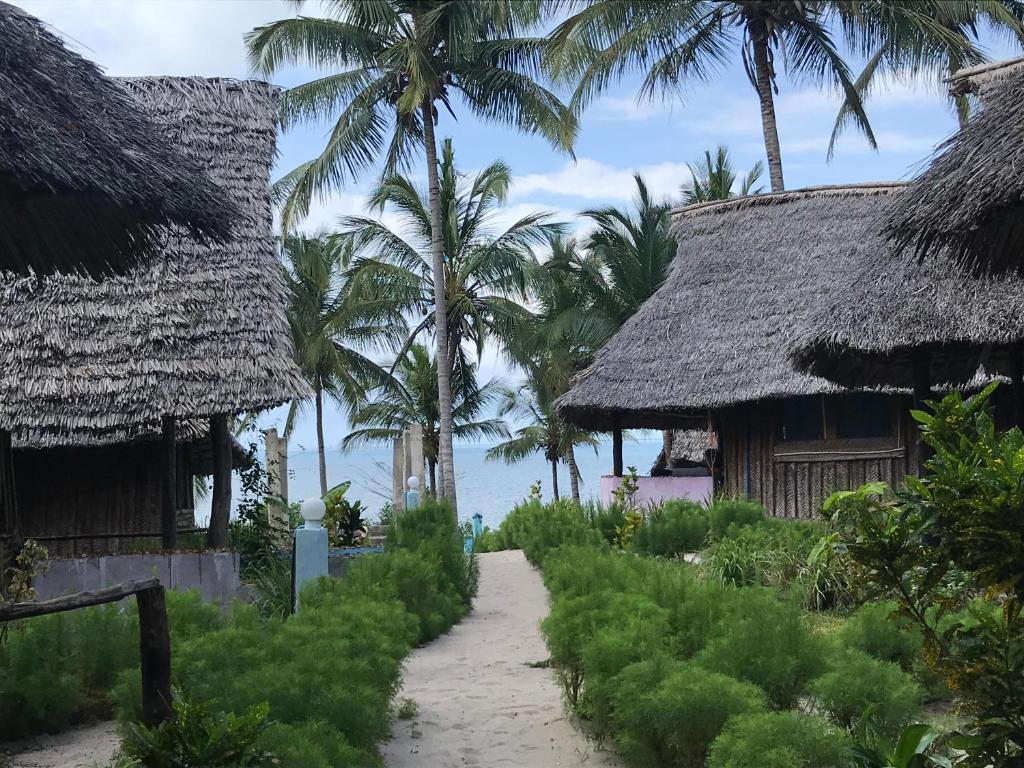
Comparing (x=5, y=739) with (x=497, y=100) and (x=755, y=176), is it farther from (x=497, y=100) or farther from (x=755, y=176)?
(x=755, y=176)

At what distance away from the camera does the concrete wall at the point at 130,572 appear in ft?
29.5

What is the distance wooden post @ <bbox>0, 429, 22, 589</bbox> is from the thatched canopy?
18.1ft

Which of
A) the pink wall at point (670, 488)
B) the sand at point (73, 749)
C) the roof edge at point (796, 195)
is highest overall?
the roof edge at point (796, 195)

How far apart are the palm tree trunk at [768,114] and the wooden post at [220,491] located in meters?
11.5

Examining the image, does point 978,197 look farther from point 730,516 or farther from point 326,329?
point 326,329

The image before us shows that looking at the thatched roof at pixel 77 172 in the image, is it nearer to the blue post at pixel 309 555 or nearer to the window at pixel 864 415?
the blue post at pixel 309 555

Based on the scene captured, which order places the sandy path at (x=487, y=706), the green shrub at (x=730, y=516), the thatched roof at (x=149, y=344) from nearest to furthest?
the sandy path at (x=487, y=706) → the thatched roof at (x=149, y=344) → the green shrub at (x=730, y=516)

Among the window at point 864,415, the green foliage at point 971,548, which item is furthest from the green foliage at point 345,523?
the green foliage at point 971,548

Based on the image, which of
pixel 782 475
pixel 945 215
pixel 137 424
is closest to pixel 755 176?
pixel 782 475

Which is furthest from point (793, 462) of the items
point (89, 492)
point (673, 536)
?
point (89, 492)

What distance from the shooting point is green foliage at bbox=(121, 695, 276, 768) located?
4.07 meters

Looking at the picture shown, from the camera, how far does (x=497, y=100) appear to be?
17.8 meters

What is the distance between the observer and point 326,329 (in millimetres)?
24078

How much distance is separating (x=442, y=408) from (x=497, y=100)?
4851mm
